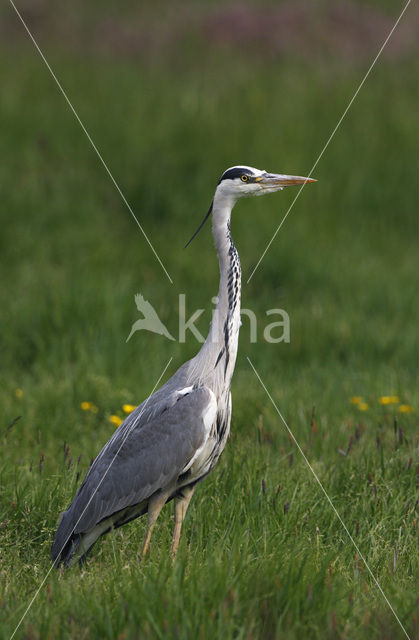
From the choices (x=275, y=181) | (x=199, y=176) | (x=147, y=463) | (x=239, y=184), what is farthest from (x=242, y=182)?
(x=199, y=176)

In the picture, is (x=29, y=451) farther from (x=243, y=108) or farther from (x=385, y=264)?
(x=243, y=108)

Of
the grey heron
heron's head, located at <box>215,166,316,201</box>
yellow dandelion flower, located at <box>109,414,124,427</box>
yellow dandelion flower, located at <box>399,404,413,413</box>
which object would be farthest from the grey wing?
yellow dandelion flower, located at <box>399,404,413,413</box>

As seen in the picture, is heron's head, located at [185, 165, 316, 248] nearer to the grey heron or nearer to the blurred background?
the grey heron

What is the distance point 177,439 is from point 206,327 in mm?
4085

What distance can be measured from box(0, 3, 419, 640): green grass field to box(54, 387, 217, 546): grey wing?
0.21 metres

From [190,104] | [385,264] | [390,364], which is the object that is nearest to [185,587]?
[390,364]

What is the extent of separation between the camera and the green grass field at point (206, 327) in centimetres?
324

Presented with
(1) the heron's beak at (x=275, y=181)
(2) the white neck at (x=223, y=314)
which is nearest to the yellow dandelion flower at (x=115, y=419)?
(2) the white neck at (x=223, y=314)

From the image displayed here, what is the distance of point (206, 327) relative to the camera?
8.09 meters

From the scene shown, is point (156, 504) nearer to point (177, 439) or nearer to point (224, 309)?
point (177, 439)

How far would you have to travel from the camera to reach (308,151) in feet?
35.8

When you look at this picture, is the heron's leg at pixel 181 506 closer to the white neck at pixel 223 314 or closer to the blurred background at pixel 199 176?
the white neck at pixel 223 314

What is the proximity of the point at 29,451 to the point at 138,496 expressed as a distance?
1.41 m

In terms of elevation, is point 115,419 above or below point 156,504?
below
